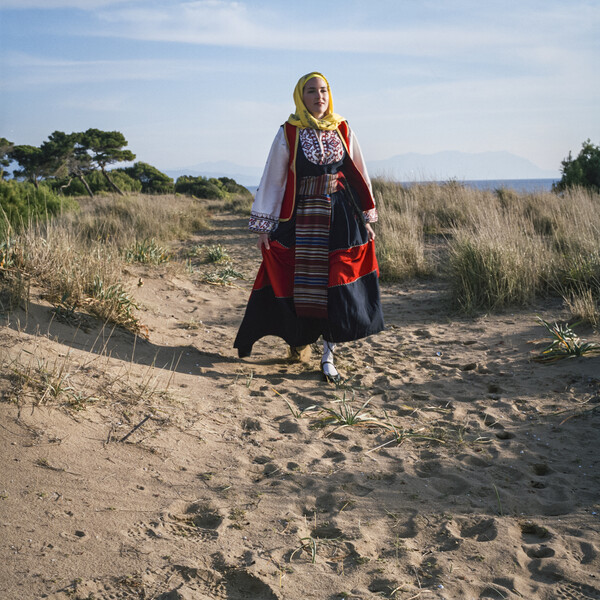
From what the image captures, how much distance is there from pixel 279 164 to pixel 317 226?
19.5 inches

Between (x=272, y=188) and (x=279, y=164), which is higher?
(x=279, y=164)

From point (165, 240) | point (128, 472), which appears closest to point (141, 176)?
point (165, 240)

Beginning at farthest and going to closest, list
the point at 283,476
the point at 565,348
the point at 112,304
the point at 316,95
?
the point at 112,304
the point at 565,348
the point at 316,95
the point at 283,476

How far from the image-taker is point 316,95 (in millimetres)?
4016

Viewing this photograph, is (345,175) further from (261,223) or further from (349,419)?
(349,419)

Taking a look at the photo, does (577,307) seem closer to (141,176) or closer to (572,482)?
(572,482)

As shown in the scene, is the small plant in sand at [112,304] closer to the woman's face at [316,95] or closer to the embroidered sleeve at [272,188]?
the embroidered sleeve at [272,188]

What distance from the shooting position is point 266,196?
13.3 feet

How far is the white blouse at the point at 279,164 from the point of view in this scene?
13.3ft

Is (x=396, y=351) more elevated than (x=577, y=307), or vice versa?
(x=577, y=307)

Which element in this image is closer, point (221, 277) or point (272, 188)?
point (272, 188)

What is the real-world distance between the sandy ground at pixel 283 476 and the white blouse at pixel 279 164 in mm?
1154

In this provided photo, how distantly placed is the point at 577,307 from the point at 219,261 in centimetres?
515

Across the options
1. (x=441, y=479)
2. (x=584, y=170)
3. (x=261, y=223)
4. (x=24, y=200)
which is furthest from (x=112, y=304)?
(x=584, y=170)
